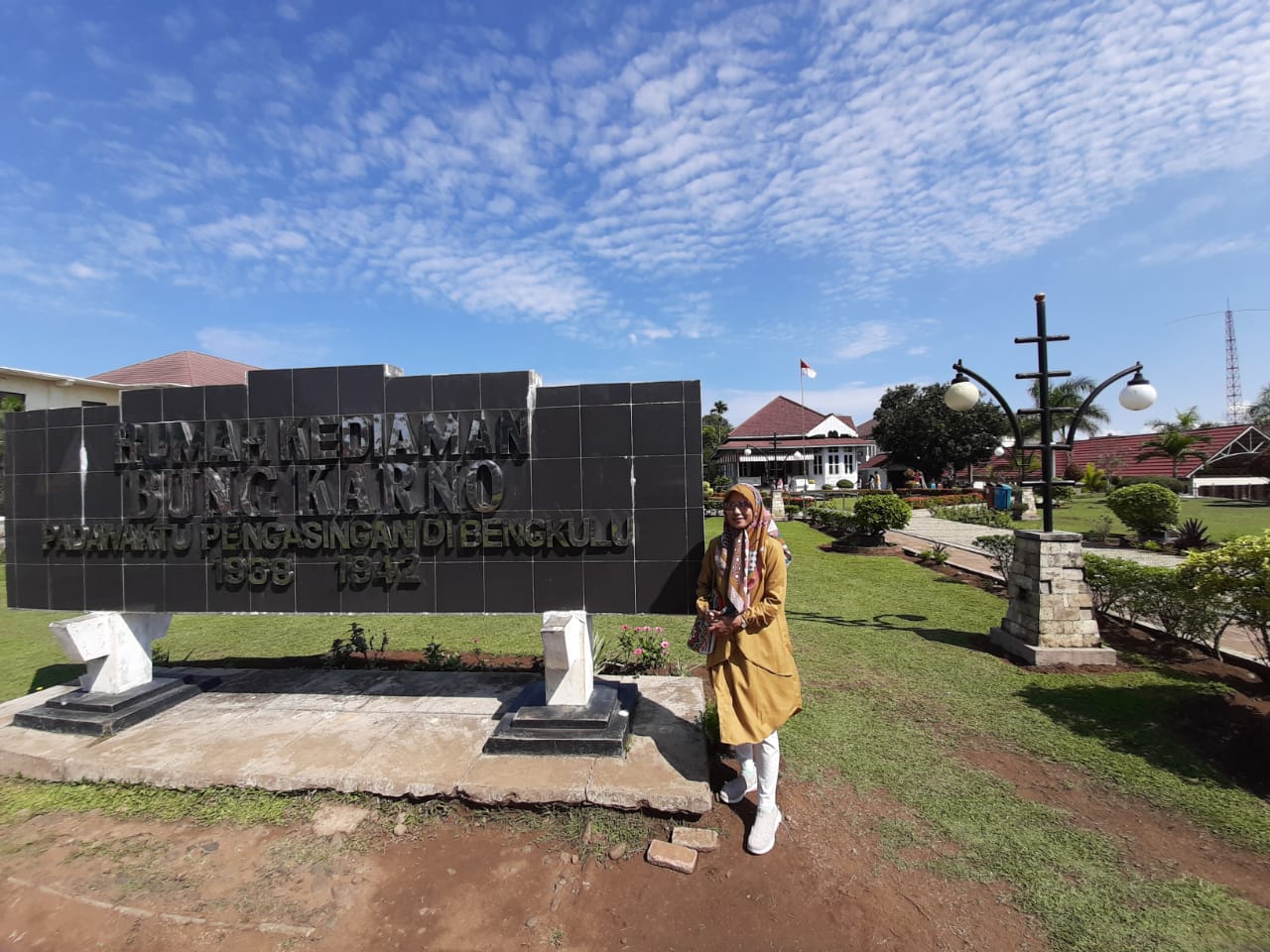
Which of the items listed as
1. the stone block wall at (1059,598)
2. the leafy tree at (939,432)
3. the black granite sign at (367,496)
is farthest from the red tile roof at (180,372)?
→ the leafy tree at (939,432)

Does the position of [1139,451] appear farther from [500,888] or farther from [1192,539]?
[500,888]

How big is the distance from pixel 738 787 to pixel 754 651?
0.99 meters

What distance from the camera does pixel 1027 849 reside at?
3.13 m

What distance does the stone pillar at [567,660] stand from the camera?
13.6 ft

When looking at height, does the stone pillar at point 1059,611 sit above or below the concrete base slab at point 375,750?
above

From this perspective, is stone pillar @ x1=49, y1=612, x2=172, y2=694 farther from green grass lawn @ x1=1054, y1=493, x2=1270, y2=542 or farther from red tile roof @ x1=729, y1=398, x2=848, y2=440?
red tile roof @ x1=729, y1=398, x2=848, y2=440

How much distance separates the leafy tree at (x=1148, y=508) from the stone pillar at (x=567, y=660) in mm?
16163

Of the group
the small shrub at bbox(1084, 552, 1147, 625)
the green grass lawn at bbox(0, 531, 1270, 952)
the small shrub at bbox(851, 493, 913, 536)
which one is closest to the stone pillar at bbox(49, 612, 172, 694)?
the green grass lawn at bbox(0, 531, 1270, 952)

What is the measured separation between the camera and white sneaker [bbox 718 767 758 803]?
358 cm

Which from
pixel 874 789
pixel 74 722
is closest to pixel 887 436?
pixel 874 789

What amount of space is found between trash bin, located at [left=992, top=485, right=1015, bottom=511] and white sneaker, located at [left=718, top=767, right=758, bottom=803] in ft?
78.8

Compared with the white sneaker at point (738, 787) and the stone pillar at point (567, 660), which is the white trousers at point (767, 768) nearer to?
the white sneaker at point (738, 787)

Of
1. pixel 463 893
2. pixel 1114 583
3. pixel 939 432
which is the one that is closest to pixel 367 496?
pixel 463 893

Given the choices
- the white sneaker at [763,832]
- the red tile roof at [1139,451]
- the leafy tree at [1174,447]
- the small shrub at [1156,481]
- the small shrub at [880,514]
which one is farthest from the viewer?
the red tile roof at [1139,451]
